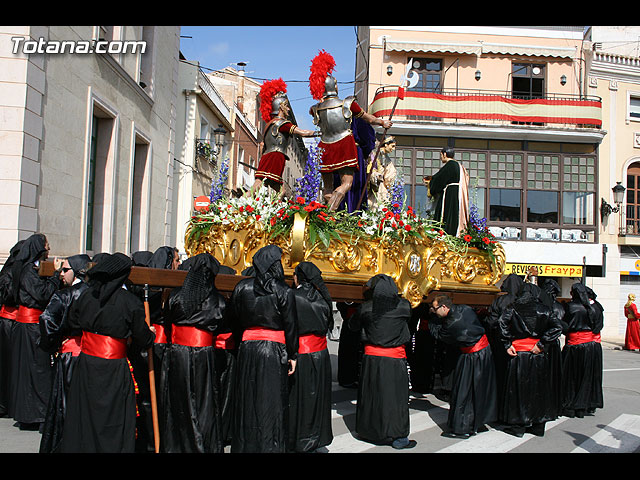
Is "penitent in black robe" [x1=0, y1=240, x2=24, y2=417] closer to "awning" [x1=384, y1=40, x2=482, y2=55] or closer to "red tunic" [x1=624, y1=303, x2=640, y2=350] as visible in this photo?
"red tunic" [x1=624, y1=303, x2=640, y2=350]

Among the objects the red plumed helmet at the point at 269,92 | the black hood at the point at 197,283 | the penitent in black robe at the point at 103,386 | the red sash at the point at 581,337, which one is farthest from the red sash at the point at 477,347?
the red plumed helmet at the point at 269,92

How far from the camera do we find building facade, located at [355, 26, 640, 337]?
2003 centimetres

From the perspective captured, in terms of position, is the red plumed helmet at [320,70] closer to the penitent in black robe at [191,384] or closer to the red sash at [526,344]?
the penitent in black robe at [191,384]

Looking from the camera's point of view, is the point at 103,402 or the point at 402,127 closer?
the point at 103,402

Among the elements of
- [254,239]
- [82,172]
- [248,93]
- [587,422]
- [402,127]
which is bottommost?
[587,422]

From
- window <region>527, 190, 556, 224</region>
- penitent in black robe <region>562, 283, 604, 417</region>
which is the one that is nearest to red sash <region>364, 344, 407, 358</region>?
penitent in black robe <region>562, 283, 604, 417</region>

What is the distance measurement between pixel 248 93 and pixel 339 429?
26381mm

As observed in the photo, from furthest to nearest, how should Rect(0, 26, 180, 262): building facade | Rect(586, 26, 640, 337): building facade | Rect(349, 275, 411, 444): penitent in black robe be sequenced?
1. Rect(586, 26, 640, 337): building facade
2. Rect(0, 26, 180, 262): building facade
3. Rect(349, 275, 411, 444): penitent in black robe

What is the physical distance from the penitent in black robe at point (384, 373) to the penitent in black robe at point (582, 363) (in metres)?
3.27

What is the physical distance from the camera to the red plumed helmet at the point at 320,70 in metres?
7.20

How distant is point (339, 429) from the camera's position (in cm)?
646

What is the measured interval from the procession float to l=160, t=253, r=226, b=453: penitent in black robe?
54.7 inches
